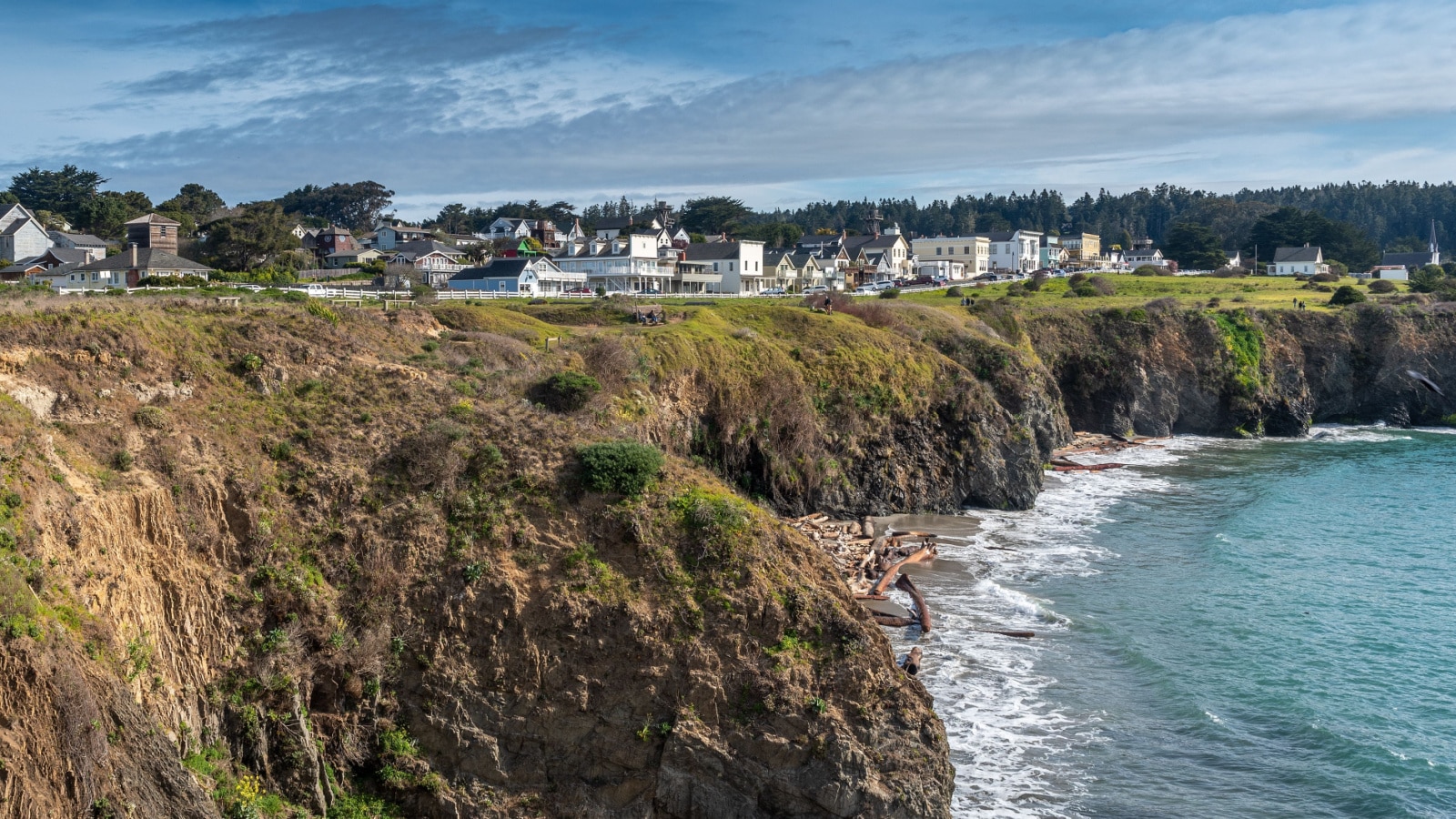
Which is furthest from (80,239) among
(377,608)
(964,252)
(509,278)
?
(964,252)

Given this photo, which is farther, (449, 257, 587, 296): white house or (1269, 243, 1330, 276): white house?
(1269, 243, 1330, 276): white house

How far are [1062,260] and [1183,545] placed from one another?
101607mm

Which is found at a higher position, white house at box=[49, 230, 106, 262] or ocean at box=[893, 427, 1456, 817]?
white house at box=[49, 230, 106, 262]

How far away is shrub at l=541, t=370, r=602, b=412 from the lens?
2816 centimetres

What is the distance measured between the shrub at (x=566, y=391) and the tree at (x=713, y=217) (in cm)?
10624

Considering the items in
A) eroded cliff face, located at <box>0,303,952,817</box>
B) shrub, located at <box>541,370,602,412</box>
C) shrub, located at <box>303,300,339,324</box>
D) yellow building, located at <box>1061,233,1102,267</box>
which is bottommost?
eroded cliff face, located at <box>0,303,952,817</box>

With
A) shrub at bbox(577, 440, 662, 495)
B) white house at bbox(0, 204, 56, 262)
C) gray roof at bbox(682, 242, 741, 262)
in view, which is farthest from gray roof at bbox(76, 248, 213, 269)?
gray roof at bbox(682, 242, 741, 262)

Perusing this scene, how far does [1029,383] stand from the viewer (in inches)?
1802

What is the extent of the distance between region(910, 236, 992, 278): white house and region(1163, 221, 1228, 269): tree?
20.8 m

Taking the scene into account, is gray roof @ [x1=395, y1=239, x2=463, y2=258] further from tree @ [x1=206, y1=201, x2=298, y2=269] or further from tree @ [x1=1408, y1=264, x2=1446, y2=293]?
tree @ [x1=1408, y1=264, x2=1446, y2=293]

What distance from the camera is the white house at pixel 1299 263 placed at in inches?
4272

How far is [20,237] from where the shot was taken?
227 ft

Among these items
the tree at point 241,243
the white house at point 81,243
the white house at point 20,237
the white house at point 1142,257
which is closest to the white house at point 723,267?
the tree at point 241,243

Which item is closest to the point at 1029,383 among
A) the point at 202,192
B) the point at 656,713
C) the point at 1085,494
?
the point at 1085,494
